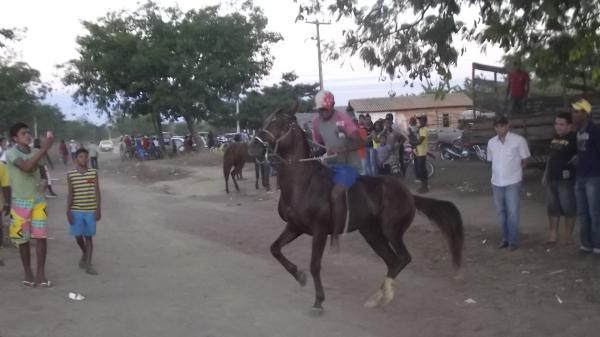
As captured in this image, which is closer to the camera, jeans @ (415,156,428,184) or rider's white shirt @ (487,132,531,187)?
rider's white shirt @ (487,132,531,187)

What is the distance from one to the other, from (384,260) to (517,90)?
301 inches

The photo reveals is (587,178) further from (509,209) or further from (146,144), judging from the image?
(146,144)

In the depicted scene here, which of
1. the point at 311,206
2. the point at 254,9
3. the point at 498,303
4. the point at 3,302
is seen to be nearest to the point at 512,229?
the point at 498,303

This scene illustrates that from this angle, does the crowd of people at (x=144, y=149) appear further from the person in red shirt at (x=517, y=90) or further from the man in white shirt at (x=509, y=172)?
the man in white shirt at (x=509, y=172)

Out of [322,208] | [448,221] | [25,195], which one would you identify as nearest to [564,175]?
[448,221]

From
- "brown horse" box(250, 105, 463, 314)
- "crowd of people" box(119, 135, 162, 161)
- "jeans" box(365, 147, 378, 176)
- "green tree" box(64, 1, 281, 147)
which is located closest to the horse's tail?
"brown horse" box(250, 105, 463, 314)

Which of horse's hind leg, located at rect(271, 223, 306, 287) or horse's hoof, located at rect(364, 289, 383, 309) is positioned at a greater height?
horse's hind leg, located at rect(271, 223, 306, 287)

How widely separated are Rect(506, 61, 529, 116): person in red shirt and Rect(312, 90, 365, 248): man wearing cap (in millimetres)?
6730

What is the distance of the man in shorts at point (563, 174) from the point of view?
7.90m

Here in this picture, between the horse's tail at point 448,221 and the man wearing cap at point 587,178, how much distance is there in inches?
67.6

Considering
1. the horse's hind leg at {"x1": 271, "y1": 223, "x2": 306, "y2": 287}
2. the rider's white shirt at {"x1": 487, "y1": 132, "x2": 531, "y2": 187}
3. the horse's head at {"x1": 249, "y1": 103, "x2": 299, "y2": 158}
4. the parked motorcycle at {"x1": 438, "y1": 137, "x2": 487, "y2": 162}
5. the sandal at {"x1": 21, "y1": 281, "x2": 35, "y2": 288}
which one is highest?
the horse's head at {"x1": 249, "y1": 103, "x2": 299, "y2": 158}

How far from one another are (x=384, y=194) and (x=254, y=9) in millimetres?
35383

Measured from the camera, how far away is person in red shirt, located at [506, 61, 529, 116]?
1255cm

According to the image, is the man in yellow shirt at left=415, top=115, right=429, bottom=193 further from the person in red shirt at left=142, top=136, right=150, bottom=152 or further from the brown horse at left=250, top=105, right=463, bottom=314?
the person in red shirt at left=142, top=136, right=150, bottom=152
